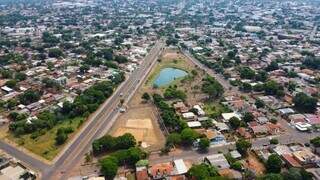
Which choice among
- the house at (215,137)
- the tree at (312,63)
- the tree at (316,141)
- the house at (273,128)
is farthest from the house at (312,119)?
the tree at (312,63)

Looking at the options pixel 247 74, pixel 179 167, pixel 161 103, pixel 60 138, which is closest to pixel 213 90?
pixel 161 103

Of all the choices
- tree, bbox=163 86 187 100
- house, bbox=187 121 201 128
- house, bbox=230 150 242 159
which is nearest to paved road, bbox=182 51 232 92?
tree, bbox=163 86 187 100

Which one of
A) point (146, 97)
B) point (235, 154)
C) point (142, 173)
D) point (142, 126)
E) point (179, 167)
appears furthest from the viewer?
point (146, 97)

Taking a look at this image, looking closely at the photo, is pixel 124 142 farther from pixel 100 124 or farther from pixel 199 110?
pixel 199 110

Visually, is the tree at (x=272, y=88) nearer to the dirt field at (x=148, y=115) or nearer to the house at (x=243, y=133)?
the dirt field at (x=148, y=115)

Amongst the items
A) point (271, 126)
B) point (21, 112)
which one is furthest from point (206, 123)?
point (21, 112)

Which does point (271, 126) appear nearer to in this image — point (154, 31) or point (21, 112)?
point (21, 112)
